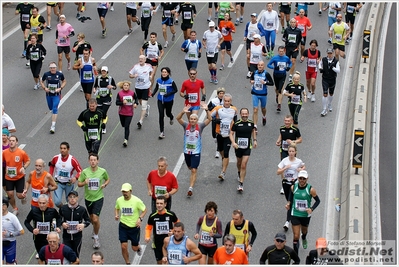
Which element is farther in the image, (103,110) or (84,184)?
(103,110)

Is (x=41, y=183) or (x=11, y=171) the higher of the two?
(x=11, y=171)

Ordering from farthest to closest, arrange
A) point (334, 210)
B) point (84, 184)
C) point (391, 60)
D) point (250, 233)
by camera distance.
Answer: point (391, 60) → point (334, 210) → point (84, 184) → point (250, 233)

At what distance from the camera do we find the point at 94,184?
49.7 ft

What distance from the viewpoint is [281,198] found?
57.4 feet

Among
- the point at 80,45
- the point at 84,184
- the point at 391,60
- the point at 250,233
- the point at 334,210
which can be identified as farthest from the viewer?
the point at 391,60

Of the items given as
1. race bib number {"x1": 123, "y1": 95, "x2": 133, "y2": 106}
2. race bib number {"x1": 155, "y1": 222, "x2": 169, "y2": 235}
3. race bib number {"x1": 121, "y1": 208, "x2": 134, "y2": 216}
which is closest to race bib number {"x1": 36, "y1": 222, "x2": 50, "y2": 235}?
race bib number {"x1": 121, "y1": 208, "x2": 134, "y2": 216}

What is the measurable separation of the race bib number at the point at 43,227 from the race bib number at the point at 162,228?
1778 mm

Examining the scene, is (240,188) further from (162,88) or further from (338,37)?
(338,37)

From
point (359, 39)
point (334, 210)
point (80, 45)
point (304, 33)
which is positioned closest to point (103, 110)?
point (80, 45)

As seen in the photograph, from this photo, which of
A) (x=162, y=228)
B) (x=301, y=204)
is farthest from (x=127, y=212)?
(x=301, y=204)

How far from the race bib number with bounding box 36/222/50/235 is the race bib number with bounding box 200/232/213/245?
8.21ft

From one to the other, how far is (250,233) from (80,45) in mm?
10063

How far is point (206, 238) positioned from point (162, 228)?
2.36 ft

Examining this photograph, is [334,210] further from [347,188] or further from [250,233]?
[250,233]
